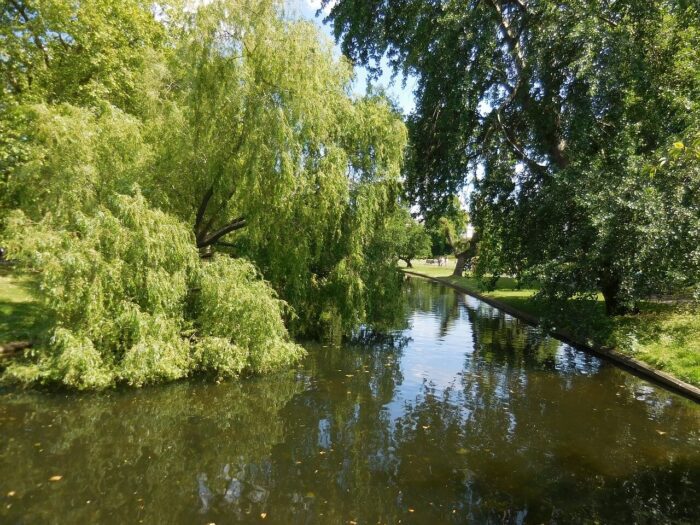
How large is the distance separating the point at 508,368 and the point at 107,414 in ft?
34.7

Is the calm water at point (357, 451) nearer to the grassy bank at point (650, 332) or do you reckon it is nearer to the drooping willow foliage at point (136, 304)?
the drooping willow foliage at point (136, 304)

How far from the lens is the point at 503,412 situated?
31.9 ft

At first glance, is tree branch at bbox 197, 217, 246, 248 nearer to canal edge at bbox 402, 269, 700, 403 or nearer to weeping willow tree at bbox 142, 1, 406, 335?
weeping willow tree at bbox 142, 1, 406, 335

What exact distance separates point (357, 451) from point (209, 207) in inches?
358

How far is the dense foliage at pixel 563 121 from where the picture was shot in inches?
542

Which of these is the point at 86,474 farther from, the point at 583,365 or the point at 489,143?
the point at 489,143

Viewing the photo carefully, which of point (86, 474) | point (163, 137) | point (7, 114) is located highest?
point (7, 114)

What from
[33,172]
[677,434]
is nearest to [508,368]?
[677,434]

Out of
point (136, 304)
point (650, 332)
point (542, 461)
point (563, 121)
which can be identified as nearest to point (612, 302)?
point (650, 332)

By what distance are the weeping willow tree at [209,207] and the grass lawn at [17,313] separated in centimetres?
91

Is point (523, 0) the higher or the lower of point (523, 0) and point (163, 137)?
the higher

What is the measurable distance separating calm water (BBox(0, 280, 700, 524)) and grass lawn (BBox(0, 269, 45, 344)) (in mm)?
2207

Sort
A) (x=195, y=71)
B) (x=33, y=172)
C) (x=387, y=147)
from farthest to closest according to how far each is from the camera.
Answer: (x=387, y=147)
(x=195, y=71)
(x=33, y=172)

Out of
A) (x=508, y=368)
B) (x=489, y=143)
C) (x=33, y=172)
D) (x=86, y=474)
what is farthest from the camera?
(x=489, y=143)
